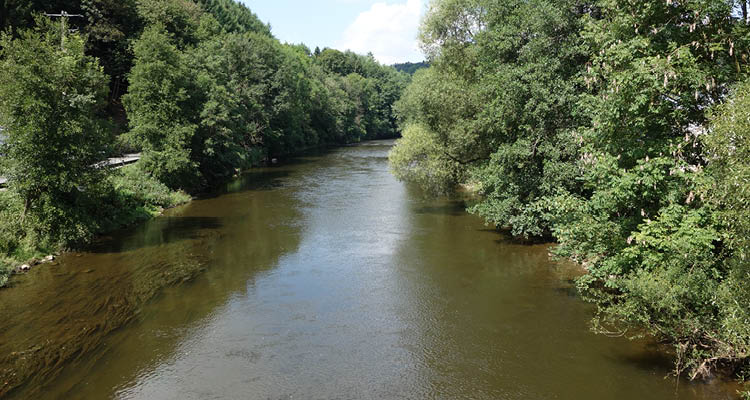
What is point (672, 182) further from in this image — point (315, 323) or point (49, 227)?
point (49, 227)

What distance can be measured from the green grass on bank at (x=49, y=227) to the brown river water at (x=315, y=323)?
35.3 inches

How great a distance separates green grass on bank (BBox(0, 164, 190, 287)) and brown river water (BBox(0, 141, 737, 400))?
90 centimetres

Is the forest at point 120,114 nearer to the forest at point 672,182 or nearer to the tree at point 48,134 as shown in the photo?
the tree at point 48,134

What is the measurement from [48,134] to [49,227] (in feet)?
12.8

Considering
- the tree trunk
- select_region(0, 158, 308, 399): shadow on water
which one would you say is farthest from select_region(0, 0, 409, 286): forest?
select_region(0, 158, 308, 399): shadow on water

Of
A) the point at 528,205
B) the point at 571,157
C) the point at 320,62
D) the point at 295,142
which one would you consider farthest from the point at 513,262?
the point at 320,62

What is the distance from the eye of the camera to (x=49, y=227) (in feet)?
70.4

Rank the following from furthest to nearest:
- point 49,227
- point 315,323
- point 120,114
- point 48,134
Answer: point 120,114 → point 49,227 → point 48,134 → point 315,323

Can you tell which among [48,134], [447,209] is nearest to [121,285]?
[48,134]

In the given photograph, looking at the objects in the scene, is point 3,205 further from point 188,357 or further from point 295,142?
point 295,142

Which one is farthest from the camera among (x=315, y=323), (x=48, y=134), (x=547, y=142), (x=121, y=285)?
(x=48, y=134)

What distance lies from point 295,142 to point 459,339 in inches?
2242

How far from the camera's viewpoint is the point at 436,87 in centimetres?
2698

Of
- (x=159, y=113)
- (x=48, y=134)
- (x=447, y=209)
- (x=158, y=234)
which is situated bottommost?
(x=447, y=209)
